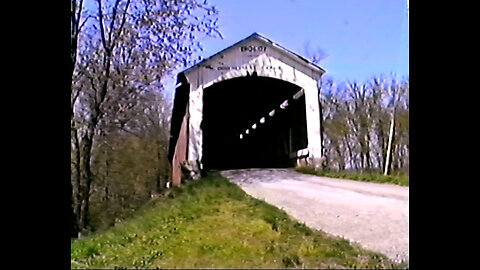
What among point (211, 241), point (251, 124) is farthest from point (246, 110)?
point (211, 241)

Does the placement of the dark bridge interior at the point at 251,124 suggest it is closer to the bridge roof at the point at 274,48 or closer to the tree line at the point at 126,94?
the bridge roof at the point at 274,48

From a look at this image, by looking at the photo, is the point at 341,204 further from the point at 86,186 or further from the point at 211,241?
the point at 86,186

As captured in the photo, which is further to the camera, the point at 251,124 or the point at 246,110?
the point at 251,124

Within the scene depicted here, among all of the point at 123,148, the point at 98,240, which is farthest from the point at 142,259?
the point at 123,148

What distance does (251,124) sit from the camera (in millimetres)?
3223

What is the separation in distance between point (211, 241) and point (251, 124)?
1139mm

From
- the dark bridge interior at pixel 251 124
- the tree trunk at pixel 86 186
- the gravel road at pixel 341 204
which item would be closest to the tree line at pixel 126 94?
the tree trunk at pixel 86 186

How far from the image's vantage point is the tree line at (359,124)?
1.66 m

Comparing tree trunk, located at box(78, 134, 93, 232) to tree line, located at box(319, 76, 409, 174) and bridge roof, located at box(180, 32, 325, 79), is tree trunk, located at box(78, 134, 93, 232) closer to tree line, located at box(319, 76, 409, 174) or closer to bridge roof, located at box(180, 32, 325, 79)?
bridge roof, located at box(180, 32, 325, 79)

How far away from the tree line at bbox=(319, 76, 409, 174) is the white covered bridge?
0.20 metres

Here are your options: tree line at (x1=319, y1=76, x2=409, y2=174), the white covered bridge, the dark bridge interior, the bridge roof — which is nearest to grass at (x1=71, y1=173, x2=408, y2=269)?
the white covered bridge

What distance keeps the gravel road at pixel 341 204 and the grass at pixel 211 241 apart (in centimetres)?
9

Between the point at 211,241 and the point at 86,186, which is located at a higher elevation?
the point at 86,186

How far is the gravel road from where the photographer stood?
6.89 ft
